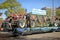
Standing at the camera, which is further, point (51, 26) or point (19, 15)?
point (51, 26)

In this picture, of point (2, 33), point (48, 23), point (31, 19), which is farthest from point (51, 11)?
point (2, 33)

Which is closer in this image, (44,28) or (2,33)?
(2,33)

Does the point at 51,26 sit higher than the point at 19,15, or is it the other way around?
the point at 19,15

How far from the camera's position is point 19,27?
316 centimetres

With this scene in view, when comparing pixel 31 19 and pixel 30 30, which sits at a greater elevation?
pixel 31 19

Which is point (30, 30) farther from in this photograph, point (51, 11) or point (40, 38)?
point (51, 11)

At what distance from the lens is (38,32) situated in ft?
10.8

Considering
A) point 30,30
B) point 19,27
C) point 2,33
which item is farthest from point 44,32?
point 2,33

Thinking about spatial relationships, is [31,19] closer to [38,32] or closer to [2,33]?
[38,32]

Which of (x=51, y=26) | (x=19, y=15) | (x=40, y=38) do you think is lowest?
(x=40, y=38)

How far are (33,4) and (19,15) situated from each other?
1.25ft

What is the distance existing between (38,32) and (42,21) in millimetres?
246

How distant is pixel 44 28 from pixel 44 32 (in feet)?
0.29

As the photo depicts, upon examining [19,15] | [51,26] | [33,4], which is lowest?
[51,26]
